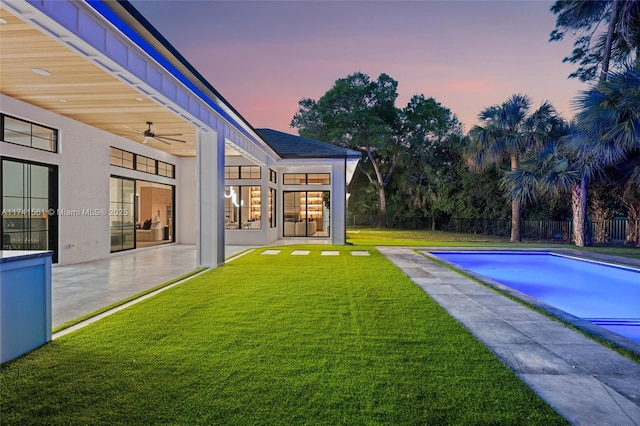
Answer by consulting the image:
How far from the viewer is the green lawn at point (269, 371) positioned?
211 cm

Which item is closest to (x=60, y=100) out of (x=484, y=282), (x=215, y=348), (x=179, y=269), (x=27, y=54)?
(x=27, y=54)

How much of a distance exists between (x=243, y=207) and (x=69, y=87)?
7.57 meters

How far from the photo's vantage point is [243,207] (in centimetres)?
1296

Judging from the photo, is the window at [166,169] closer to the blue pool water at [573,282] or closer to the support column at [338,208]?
the support column at [338,208]

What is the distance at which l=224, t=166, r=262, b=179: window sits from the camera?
1296 cm

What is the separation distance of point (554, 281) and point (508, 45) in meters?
13.4

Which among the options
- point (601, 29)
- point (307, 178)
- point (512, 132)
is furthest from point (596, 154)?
point (307, 178)

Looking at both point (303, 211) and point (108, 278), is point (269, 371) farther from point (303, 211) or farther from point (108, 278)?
point (303, 211)

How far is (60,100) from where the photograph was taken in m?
6.55

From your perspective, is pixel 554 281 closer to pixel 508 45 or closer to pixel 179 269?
pixel 179 269

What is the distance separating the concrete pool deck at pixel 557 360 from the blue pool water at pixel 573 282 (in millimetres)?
1613

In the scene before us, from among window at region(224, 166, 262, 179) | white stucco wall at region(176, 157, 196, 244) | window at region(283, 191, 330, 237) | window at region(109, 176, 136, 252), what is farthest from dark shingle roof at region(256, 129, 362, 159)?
window at region(109, 176, 136, 252)

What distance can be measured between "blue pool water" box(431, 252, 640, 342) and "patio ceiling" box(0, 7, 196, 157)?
8.08m

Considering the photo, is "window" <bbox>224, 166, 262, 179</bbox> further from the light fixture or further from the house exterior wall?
the light fixture
